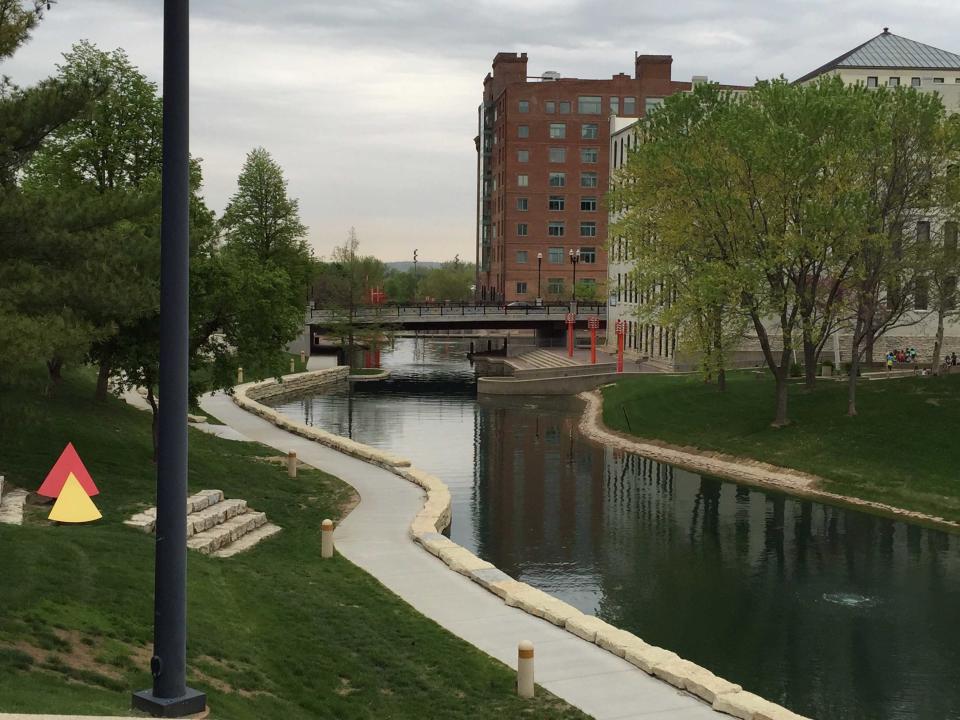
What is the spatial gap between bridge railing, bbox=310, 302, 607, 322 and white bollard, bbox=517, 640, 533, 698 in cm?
8115

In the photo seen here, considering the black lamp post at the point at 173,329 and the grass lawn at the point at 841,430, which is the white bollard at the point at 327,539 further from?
the grass lawn at the point at 841,430

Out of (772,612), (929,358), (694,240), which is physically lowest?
(772,612)

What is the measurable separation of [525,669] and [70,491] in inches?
388

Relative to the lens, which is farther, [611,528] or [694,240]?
[694,240]

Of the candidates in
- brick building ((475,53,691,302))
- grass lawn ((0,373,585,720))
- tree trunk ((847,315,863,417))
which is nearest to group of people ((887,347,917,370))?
tree trunk ((847,315,863,417))

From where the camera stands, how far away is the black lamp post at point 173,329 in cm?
935

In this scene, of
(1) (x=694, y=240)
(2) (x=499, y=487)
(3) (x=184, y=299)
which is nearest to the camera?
(3) (x=184, y=299)

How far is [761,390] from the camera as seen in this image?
58844 millimetres

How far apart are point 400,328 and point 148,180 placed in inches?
2419

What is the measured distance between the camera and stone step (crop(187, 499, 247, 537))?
1029 inches

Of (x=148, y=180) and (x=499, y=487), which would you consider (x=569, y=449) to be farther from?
(x=148, y=180)

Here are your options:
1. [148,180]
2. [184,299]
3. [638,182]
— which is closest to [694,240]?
[638,182]

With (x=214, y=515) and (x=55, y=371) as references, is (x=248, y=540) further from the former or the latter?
(x=55, y=371)

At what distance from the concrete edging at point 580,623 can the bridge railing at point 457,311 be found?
2460 inches
